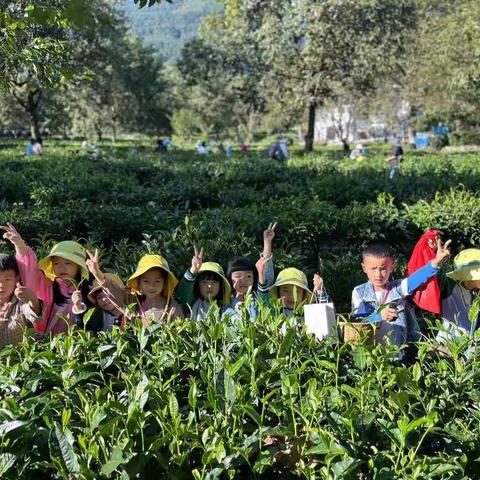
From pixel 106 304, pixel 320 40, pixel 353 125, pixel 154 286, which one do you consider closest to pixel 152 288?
pixel 154 286

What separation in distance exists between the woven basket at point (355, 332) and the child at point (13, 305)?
1.73m

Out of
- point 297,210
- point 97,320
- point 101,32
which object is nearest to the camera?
point 97,320

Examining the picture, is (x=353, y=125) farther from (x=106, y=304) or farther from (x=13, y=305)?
(x=13, y=305)

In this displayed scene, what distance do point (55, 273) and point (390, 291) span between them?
2266mm

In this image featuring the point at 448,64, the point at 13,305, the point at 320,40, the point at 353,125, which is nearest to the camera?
the point at 13,305

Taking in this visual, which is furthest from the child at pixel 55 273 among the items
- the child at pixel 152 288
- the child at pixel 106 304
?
the child at pixel 152 288

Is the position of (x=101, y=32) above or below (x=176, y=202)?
above

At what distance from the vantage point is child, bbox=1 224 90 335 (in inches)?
158

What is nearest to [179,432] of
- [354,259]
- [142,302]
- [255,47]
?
[142,302]

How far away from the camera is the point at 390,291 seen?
12.7 feet

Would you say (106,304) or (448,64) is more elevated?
(448,64)

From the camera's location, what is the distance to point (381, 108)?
46781 millimetres

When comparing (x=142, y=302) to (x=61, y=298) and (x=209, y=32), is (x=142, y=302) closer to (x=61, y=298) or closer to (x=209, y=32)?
(x=61, y=298)

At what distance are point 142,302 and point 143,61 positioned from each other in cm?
5160
